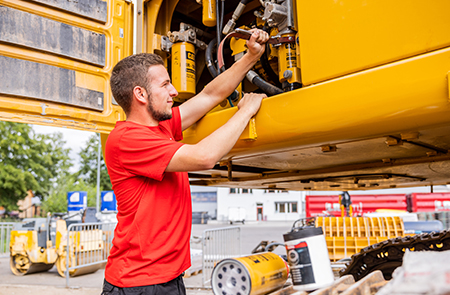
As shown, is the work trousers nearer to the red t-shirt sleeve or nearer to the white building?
the red t-shirt sleeve

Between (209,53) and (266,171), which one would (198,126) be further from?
(266,171)

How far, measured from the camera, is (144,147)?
66.8 inches

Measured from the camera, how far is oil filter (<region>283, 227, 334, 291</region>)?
6.20 feet

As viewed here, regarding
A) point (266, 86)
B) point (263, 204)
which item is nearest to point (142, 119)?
point (266, 86)

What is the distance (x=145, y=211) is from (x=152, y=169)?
0.22 meters

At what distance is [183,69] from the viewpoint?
8.35ft

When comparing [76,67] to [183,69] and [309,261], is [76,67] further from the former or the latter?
[309,261]

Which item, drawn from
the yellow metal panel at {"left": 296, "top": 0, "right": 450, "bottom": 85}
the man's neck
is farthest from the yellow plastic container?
the yellow metal panel at {"left": 296, "top": 0, "right": 450, "bottom": 85}

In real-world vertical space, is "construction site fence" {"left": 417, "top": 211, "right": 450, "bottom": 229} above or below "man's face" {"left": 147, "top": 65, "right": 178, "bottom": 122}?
below

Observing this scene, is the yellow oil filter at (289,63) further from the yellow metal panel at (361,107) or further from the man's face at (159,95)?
the man's face at (159,95)

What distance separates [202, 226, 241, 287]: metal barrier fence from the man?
5.23 meters

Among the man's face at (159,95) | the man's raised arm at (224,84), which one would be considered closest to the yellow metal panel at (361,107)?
the man's raised arm at (224,84)

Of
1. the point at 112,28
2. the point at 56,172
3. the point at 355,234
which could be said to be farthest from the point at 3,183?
the point at 112,28

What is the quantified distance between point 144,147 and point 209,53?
108 centimetres
